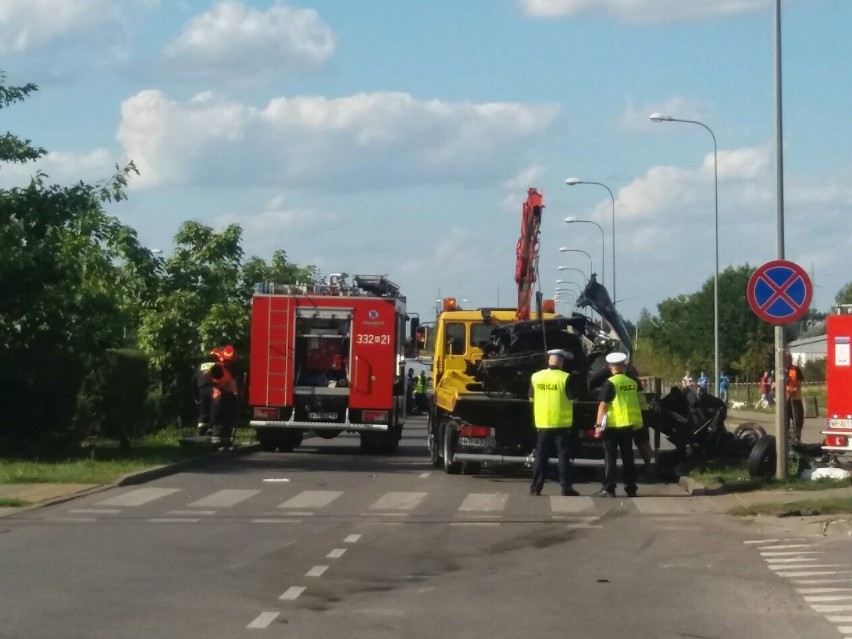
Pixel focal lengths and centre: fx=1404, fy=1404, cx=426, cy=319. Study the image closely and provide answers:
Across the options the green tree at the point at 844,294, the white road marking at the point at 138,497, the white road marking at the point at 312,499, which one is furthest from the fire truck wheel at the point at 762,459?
the green tree at the point at 844,294

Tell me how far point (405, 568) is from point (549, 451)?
690cm

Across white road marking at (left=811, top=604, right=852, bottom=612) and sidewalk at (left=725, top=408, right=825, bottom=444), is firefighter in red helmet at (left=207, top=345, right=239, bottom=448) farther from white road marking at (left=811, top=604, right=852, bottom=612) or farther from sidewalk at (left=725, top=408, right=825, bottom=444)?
white road marking at (left=811, top=604, right=852, bottom=612)

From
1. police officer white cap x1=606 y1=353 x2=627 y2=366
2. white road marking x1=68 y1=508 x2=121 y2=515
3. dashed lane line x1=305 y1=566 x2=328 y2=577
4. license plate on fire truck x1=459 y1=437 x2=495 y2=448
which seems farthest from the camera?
license plate on fire truck x1=459 y1=437 x2=495 y2=448

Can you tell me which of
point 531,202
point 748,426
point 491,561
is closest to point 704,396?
point 748,426

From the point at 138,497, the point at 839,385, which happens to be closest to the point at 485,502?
the point at 138,497

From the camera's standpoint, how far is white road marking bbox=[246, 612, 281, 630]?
28.7 feet

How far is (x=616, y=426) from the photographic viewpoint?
17.8 m

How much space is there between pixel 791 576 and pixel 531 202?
14751 mm

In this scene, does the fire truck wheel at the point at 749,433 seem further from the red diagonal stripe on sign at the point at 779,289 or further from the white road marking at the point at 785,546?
the white road marking at the point at 785,546

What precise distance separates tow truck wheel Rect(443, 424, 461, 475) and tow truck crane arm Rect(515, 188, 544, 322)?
4.06 metres

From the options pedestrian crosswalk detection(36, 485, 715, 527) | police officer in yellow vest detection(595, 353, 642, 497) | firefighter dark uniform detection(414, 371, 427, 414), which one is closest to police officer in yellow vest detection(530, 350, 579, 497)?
pedestrian crosswalk detection(36, 485, 715, 527)

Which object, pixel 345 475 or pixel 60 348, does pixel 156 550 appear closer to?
pixel 345 475

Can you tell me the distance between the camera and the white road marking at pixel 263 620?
8734mm

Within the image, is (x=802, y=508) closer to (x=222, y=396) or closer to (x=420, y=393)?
(x=222, y=396)
